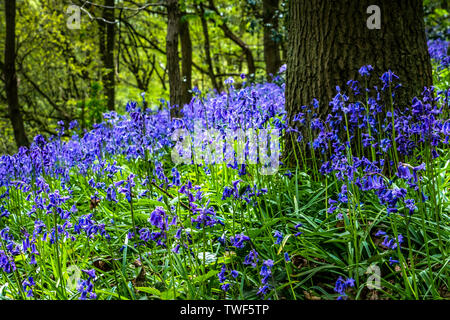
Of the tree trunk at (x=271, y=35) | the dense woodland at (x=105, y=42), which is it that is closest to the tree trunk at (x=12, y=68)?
the dense woodland at (x=105, y=42)

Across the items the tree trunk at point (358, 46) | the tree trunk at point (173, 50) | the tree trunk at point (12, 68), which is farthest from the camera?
the tree trunk at point (12, 68)

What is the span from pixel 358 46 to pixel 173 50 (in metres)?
3.27

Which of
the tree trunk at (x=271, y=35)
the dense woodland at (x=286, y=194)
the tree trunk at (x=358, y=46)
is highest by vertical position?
the tree trunk at (x=271, y=35)

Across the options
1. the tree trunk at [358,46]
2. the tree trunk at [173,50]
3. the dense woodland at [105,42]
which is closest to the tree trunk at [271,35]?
the dense woodland at [105,42]

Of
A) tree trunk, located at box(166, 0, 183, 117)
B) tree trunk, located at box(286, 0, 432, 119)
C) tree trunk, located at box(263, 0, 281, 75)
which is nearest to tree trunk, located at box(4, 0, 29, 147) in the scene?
tree trunk, located at box(166, 0, 183, 117)

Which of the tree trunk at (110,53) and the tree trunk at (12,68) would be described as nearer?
the tree trunk at (12,68)

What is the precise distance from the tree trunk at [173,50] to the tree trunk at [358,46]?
2.59m

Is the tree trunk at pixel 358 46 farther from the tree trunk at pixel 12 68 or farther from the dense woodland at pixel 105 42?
the tree trunk at pixel 12 68

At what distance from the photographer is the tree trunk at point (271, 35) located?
31.2ft

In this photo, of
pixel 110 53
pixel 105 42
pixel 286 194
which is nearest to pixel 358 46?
pixel 286 194

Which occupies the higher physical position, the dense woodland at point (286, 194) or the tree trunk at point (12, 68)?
the tree trunk at point (12, 68)

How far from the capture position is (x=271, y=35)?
9164 mm

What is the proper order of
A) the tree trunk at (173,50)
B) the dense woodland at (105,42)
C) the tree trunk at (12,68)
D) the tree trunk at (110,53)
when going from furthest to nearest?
the tree trunk at (110,53)
the dense woodland at (105,42)
the tree trunk at (12,68)
the tree trunk at (173,50)
